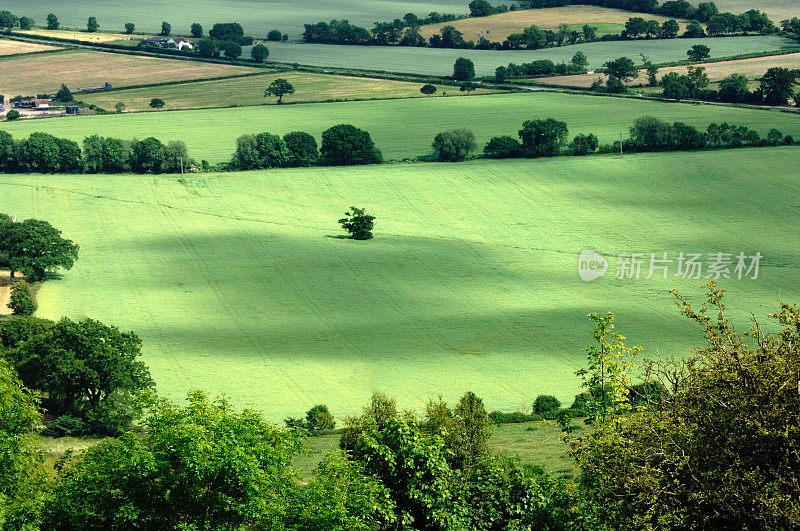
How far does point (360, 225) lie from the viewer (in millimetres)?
98062

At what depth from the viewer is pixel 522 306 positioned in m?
78.3

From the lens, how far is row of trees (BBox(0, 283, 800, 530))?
26.0 metres

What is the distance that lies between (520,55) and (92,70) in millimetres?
72459

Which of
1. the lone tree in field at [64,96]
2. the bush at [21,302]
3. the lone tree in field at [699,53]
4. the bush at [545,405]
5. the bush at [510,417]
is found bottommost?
the bush at [21,302]

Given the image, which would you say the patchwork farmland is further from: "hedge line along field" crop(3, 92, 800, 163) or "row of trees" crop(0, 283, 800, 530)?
"hedge line along field" crop(3, 92, 800, 163)

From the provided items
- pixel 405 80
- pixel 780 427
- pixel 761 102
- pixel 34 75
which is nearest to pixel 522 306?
pixel 780 427

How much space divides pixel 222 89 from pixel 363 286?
3719 inches

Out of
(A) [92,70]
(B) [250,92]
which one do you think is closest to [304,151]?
(B) [250,92]

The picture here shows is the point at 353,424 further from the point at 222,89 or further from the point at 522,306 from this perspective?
the point at 222,89

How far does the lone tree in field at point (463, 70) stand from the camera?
567 ft

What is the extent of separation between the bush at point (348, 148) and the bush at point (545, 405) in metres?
Answer: 73.3

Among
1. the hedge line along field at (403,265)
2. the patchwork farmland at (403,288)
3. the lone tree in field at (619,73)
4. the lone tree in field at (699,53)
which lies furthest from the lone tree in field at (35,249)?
the lone tree in field at (699,53)

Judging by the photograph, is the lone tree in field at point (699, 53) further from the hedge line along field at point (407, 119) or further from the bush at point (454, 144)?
the bush at point (454, 144)

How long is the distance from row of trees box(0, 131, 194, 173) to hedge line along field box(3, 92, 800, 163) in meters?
5.98
